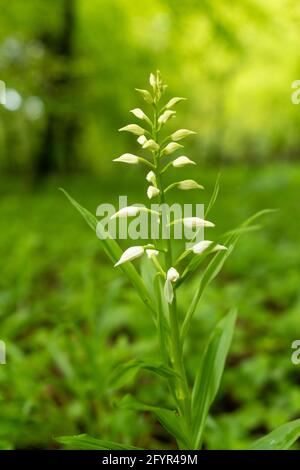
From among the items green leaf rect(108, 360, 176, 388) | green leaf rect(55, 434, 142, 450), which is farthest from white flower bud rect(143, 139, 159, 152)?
green leaf rect(55, 434, 142, 450)

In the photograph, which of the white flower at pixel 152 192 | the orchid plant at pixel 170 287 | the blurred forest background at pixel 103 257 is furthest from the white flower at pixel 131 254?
the blurred forest background at pixel 103 257

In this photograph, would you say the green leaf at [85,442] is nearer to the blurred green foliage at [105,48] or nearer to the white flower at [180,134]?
the white flower at [180,134]

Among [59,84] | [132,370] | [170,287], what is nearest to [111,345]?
[132,370]

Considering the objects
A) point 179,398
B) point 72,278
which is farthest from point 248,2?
point 179,398

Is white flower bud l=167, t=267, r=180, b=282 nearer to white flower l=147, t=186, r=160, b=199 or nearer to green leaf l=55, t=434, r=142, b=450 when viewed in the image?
white flower l=147, t=186, r=160, b=199

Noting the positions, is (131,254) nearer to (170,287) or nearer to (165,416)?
(170,287)

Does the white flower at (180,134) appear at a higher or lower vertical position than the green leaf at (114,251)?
higher

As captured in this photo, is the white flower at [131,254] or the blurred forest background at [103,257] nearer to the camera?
the white flower at [131,254]
